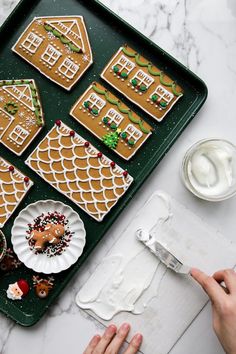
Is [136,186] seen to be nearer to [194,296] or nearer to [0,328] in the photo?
[194,296]

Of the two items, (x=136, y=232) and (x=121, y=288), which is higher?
(x=136, y=232)

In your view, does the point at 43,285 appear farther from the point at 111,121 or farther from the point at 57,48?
the point at 57,48

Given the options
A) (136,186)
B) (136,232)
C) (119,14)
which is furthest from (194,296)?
(119,14)

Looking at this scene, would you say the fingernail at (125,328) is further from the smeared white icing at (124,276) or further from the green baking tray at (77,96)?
the green baking tray at (77,96)

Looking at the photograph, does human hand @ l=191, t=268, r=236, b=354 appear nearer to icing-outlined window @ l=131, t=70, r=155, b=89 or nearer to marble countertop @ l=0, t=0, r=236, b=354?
marble countertop @ l=0, t=0, r=236, b=354

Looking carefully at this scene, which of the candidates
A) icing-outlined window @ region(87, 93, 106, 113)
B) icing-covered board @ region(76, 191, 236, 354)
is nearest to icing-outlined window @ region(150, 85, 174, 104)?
icing-outlined window @ region(87, 93, 106, 113)

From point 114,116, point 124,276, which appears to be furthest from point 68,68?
point 124,276

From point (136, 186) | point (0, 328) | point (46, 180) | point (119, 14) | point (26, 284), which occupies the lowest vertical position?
point (0, 328)
